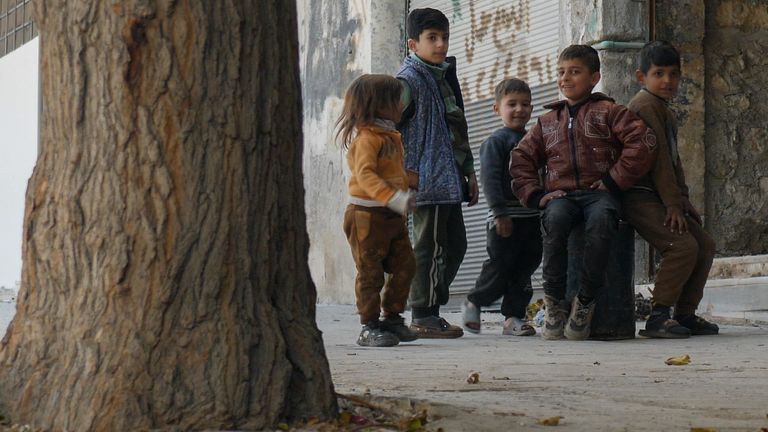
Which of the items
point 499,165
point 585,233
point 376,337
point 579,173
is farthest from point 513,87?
point 376,337

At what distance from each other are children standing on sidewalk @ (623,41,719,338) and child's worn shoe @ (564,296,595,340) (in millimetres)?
416

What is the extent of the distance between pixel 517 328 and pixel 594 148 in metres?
1.13

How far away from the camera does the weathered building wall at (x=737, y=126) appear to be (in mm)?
8898

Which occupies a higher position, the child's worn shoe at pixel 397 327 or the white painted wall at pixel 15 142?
the white painted wall at pixel 15 142

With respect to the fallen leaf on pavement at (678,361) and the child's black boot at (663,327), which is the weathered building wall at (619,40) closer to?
the child's black boot at (663,327)

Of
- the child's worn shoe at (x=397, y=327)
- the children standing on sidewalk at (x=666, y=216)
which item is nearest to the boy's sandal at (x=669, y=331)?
the children standing on sidewalk at (x=666, y=216)

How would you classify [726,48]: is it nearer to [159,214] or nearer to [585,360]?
[585,360]

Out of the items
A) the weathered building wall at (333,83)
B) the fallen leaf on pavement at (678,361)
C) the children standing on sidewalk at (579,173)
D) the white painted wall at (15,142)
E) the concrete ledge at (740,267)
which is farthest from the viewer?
the white painted wall at (15,142)

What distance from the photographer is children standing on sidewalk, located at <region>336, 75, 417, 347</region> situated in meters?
5.73

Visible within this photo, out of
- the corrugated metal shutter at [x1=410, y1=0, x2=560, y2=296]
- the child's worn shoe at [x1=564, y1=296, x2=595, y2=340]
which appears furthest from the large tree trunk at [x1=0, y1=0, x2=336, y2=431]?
the corrugated metal shutter at [x1=410, y1=0, x2=560, y2=296]

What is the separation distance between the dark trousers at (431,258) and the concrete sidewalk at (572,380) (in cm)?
28

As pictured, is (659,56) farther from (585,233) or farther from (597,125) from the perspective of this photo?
(585,233)

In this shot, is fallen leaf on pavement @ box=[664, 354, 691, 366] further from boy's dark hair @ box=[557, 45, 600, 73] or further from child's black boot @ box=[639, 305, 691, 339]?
boy's dark hair @ box=[557, 45, 600, 73]

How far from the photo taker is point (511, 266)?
6.89 metres
